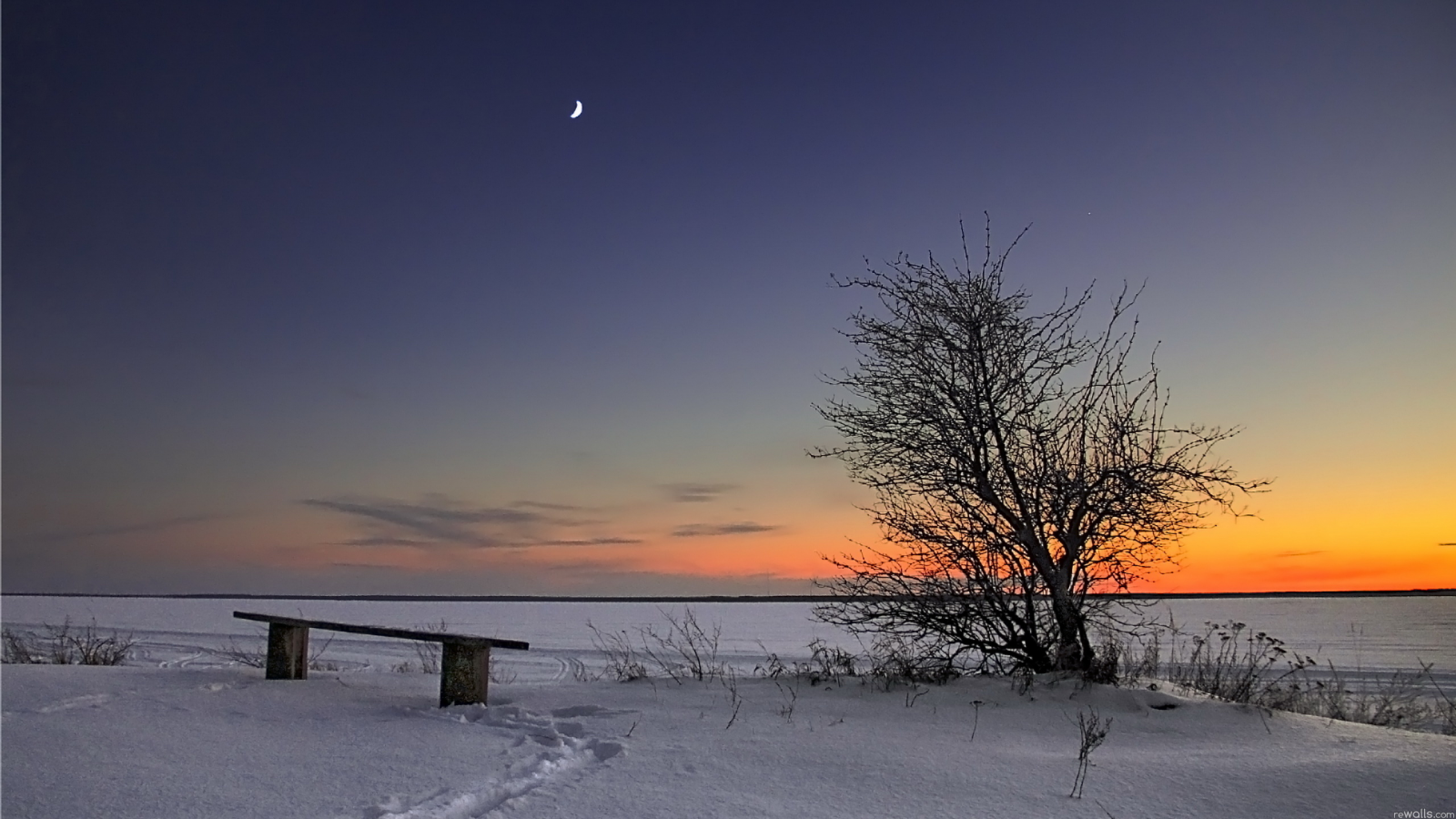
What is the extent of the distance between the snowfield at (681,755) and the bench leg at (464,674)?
7.0 inches

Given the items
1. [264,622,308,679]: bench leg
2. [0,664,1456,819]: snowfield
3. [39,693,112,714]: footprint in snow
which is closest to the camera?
[0,664,1456,819]: snowfield

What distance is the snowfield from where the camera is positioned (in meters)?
3.74

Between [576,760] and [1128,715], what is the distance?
4112 mm

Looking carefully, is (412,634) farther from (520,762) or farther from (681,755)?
(681,755)

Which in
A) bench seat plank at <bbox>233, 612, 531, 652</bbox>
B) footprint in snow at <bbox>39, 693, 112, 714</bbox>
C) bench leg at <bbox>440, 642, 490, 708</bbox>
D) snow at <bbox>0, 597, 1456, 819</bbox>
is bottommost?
snow at <bbox>0, 597, 1456, 819</bbox>

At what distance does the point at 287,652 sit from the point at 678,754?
520 cm

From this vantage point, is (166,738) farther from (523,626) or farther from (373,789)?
(523,626)

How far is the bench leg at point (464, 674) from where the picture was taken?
643cm

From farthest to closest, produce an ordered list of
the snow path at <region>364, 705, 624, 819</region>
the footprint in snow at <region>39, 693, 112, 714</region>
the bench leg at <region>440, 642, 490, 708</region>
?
1. the bench leg at <region>440, 642, 490, 708</region>
2. the footprint in snow at <region>39, 693, 112, 714</region>
3. the snow path at <region>364, 705, 624, 819</region>

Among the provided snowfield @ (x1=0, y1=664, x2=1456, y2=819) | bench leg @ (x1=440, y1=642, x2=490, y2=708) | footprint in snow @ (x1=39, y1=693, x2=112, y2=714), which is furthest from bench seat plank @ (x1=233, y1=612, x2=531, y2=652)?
footprint in snow @ (x1=39, y1=693, x2=112, y2=714)

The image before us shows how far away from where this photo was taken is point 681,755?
15.4 feet

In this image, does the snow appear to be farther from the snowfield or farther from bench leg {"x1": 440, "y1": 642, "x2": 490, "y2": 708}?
bench leg {"x1": 440, "y1": 642, "x2": 490, "y2": 708}

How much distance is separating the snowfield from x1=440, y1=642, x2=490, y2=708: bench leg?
0.58ft

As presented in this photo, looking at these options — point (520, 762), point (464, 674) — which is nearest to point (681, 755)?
point (520, 762)
